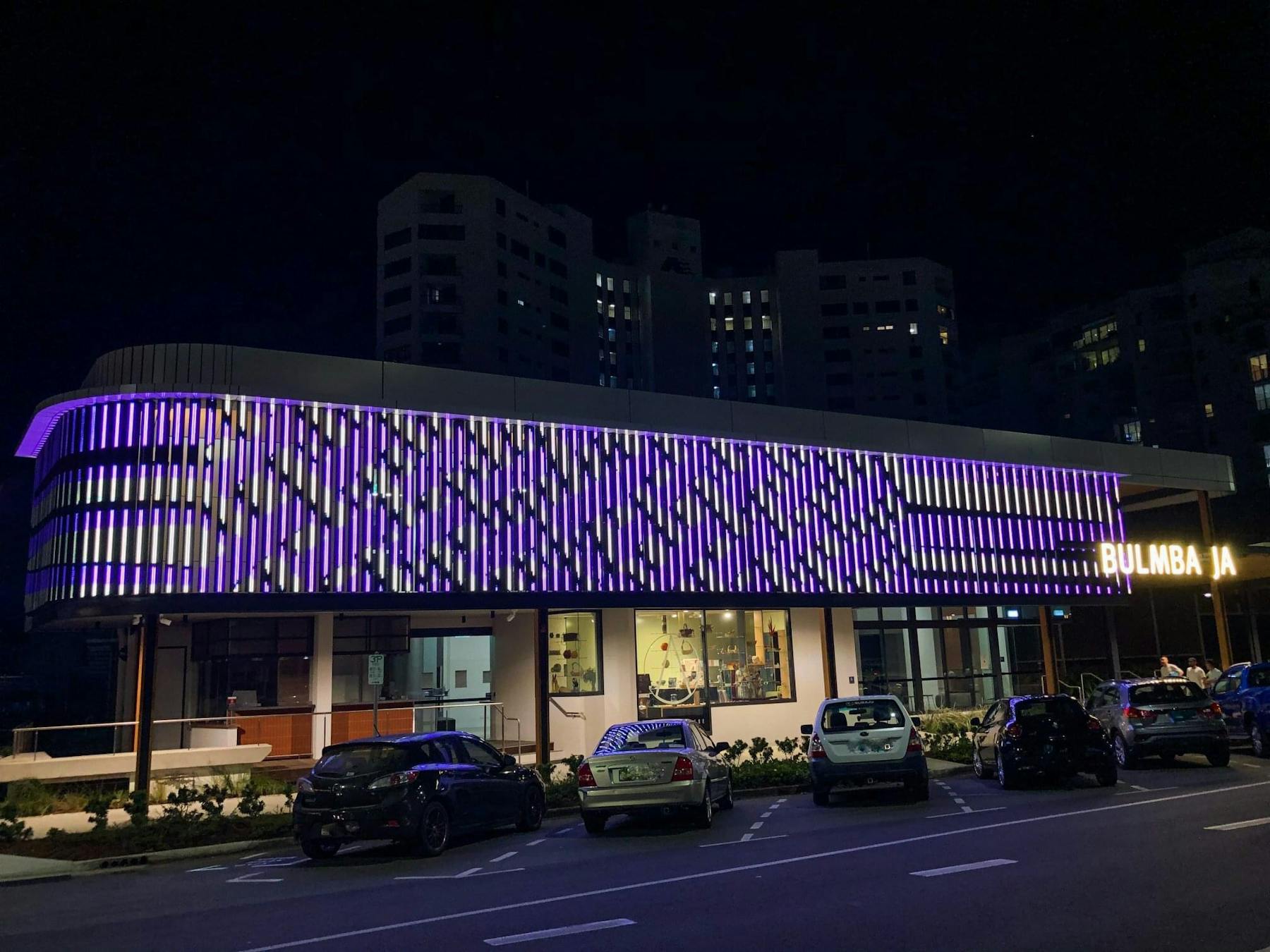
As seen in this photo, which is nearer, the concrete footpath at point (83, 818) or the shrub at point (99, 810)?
the shrub at point (99, 810)

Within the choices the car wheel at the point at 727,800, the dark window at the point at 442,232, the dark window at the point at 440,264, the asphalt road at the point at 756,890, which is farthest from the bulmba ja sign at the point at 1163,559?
the dark window at the point at 442,232

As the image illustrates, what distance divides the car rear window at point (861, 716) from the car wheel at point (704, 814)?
2811mm

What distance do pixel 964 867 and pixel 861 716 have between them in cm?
684

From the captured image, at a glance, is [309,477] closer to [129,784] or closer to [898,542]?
[129,784]

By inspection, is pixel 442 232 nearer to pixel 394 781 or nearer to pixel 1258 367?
pixel 1258 367

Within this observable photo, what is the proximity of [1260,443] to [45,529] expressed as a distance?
301 ft

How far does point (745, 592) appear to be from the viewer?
85.2ft

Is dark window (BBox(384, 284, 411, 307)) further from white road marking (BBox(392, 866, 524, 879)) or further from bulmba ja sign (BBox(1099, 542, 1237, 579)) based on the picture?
white road marking (BBox(392, 866, 524, 879))

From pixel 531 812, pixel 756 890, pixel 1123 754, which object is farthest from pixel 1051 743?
pixel 756 890

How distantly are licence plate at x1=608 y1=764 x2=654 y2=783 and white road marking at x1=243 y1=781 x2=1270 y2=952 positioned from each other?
3.09 m

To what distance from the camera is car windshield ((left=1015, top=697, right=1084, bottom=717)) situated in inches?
695

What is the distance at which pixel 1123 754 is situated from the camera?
20609 millimetres

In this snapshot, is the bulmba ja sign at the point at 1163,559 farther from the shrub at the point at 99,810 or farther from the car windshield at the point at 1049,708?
the shrub at the point at 99,810

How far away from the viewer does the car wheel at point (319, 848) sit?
13.4 meters
